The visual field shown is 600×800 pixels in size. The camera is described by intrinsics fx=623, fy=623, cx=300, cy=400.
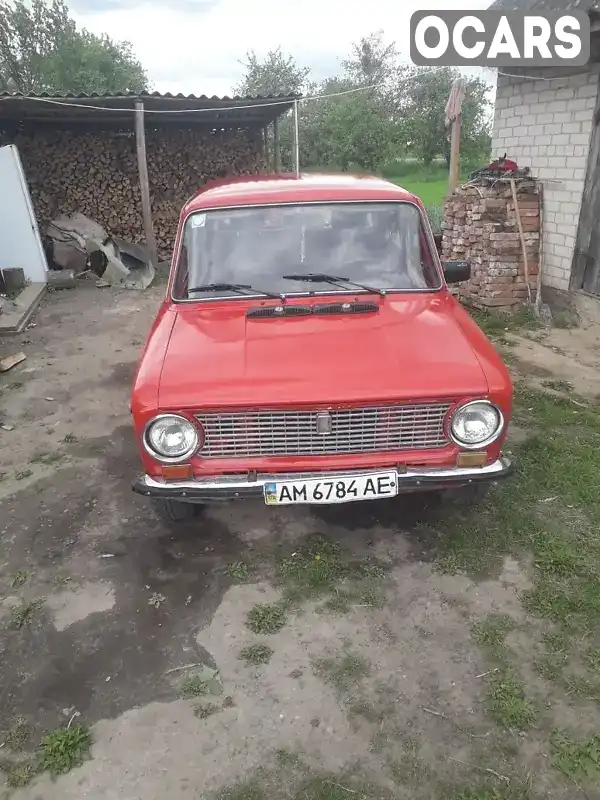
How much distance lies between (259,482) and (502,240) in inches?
241

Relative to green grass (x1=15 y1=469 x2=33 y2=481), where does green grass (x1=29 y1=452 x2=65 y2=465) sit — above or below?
below

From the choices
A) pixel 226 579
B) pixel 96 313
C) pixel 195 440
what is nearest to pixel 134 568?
pixel 226 579

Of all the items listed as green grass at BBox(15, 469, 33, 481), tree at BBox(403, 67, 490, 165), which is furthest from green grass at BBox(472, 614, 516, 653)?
tree at BBox(403, 67, 490, 165)

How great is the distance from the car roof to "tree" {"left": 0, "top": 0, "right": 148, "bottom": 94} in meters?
28.9

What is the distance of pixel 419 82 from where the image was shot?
96.9 feet

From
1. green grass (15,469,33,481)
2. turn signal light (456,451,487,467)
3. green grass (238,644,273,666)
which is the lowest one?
green grass (15,469,33,481)

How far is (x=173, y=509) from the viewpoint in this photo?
3684mm

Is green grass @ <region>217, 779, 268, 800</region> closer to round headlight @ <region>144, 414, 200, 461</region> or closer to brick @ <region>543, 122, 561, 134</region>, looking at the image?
round headlight @ <region>144, 414, 200, 461</region>

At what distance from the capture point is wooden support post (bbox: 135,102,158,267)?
1100 centimetres

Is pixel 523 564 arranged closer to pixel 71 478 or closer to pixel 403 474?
pixel 403 474

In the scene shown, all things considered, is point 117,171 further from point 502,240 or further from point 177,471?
point 177,471

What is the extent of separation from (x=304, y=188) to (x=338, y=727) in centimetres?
315

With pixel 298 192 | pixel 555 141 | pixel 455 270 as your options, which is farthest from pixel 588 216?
pixel 298 192

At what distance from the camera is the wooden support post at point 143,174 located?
1100cm
